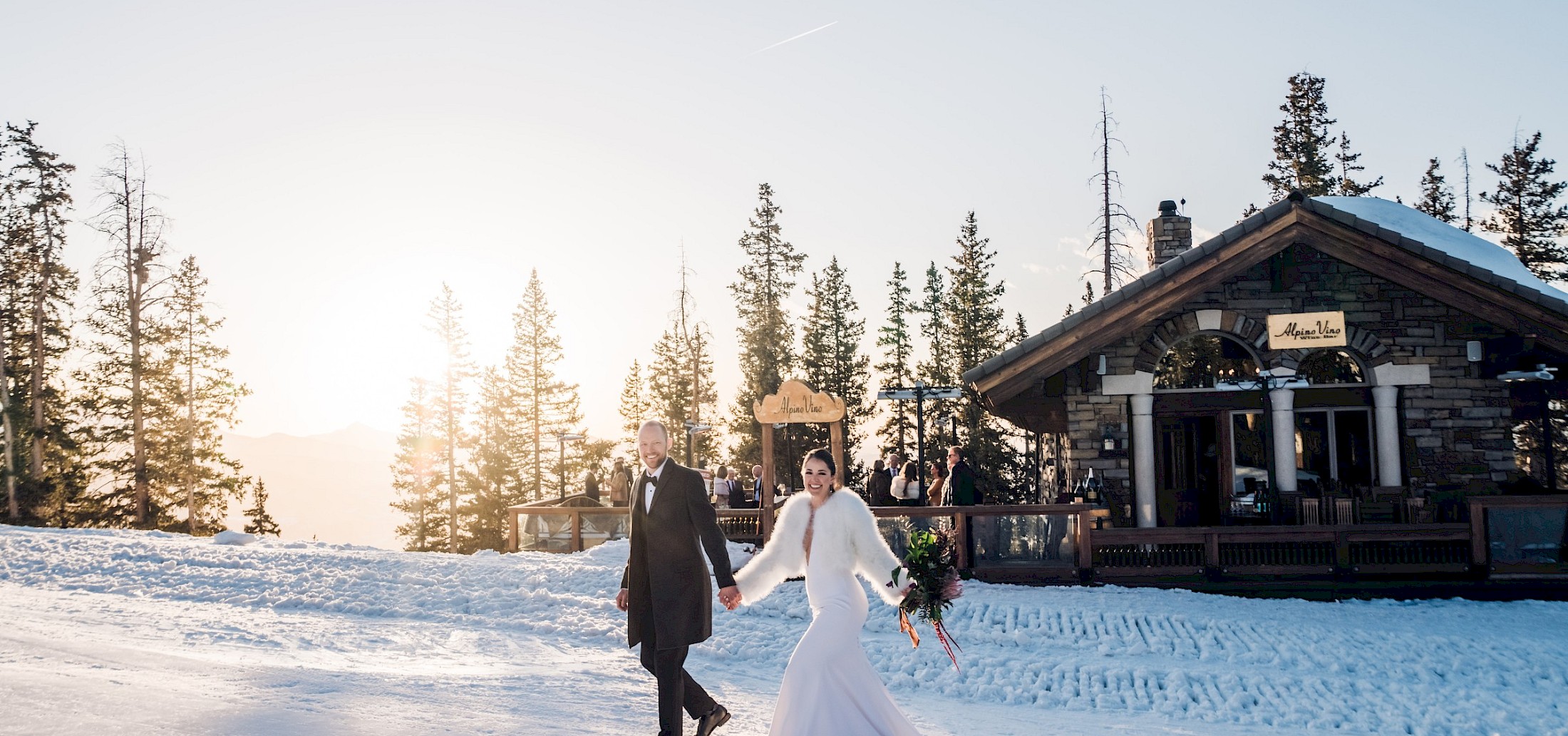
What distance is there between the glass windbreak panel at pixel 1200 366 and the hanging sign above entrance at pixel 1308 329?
723 mm

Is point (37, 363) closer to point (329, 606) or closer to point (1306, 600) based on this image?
point (329, 606)

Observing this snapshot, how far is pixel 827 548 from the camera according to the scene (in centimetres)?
564

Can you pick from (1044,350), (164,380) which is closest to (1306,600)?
(1044,350)

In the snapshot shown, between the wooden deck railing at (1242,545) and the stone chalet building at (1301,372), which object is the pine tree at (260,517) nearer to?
the wooden deck railing at (1242,545)

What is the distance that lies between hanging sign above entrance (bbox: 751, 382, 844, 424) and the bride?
395 inches

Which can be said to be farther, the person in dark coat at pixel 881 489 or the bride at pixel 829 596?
the person in dark coat at pixel 881 489

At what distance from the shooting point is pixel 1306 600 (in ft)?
45.4

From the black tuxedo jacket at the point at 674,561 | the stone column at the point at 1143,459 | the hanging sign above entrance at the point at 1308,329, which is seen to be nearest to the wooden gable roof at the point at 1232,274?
the hanging sign above entrance at the point at 1308,329

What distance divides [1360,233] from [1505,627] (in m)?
6.27

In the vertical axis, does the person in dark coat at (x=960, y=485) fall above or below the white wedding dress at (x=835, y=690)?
above

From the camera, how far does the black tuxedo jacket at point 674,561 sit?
5.80 m

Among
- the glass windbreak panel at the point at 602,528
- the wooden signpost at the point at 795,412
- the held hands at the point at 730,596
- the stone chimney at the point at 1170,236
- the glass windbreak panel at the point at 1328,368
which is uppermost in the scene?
the stone chimney at the point at 1170,236

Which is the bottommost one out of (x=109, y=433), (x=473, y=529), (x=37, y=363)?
(x=473, y=529)

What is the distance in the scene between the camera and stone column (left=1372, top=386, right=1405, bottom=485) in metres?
15.7
